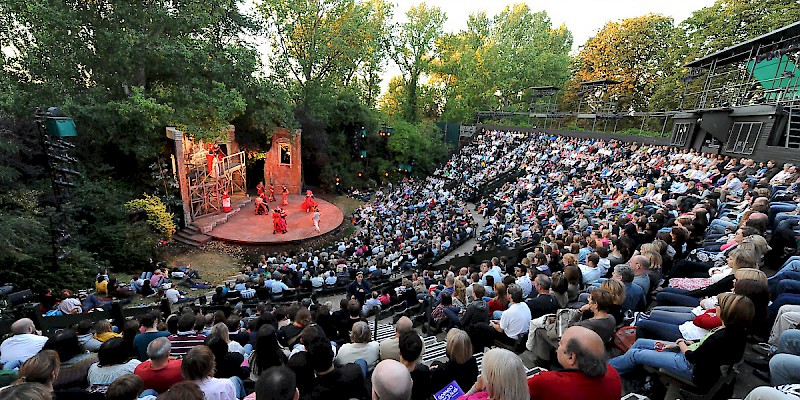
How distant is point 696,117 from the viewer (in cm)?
1460

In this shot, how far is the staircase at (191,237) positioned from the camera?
51.7ft

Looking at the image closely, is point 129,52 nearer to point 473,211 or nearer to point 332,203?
point 332,203

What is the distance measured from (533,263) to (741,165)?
903 cm

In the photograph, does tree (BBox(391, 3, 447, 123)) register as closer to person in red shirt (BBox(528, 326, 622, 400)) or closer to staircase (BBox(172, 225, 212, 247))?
staircase (BBox(172, 225, 212, 247))

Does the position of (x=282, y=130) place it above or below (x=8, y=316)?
above

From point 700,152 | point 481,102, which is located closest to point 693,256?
point 700,152

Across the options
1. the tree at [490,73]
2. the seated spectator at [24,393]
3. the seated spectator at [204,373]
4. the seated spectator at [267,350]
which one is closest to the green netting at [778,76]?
the seated spectator at [267,350]

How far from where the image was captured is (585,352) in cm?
230

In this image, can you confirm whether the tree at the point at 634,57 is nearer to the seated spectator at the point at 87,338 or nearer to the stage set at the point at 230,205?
the stage set at the point at 230,205

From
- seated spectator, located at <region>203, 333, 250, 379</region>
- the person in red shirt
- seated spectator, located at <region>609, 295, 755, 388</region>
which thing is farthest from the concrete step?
seated spectator, located at <region>609, 295, 755, 388</region>

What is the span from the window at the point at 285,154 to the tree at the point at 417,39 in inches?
722

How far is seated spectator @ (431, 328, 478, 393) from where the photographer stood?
119 inches

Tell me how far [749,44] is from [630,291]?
13.4m

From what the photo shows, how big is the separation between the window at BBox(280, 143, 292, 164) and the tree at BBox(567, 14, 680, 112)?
24377mm
